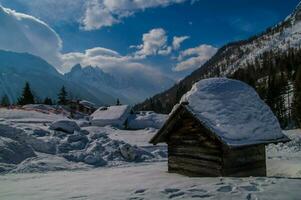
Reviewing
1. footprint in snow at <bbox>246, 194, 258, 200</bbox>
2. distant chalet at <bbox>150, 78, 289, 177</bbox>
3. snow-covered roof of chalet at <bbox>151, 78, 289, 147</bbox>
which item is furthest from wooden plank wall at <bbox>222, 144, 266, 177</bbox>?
footprint in snow at <bbox>246, 194, 258, 200</bbox>

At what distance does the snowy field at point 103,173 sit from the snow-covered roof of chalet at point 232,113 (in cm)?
136

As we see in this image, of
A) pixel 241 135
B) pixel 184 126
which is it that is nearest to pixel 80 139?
pixel 184 126

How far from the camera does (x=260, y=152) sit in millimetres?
12828

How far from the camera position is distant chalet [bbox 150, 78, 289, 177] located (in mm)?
11781

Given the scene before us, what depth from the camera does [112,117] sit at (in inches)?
2398

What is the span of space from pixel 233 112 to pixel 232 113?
0.29ft

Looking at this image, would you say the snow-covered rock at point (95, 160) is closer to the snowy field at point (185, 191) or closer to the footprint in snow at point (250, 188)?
the snowy field at point (185, 191)

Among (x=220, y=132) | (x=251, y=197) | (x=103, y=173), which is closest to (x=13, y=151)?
(x=103, y=173)

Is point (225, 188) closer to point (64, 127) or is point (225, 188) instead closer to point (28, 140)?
point (28, 140)

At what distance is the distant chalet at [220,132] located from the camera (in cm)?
1178

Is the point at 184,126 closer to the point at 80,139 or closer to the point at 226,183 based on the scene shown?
the point at 226,183

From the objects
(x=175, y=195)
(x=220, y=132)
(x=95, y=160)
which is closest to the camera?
(x=175, y=195)

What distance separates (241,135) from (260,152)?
156cm

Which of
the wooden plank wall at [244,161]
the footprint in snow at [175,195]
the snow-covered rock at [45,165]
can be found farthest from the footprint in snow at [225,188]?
the snow-covered rock at [45,165]
